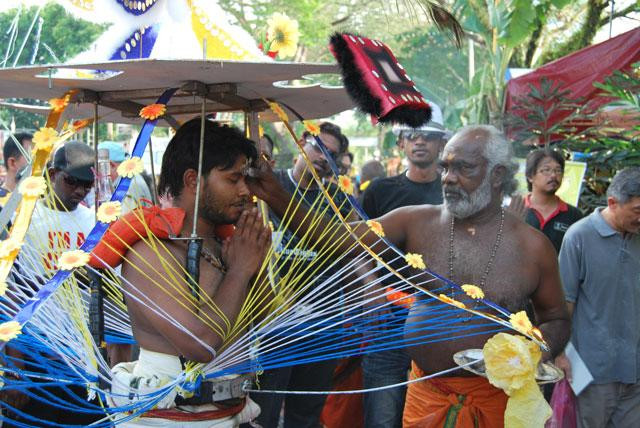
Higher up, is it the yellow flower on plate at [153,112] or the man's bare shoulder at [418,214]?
the yellow flower on plate at [153,112]

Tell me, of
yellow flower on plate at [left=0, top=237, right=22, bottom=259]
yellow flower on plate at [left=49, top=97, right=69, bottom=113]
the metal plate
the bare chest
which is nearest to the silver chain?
the bare chest

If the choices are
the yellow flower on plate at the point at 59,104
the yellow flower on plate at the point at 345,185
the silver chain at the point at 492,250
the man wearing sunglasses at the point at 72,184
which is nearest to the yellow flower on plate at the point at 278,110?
the yellow flower on plate at the point at 345,185

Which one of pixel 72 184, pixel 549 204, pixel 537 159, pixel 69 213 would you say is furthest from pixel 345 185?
pixel 537 159

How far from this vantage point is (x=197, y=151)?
298cm

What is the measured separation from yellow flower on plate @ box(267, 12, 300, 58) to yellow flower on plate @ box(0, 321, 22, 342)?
1425mm

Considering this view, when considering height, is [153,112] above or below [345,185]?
above

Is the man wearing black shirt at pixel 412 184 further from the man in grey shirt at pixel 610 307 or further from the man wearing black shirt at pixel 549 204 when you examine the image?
the man in grey shirt at pixel 610 307

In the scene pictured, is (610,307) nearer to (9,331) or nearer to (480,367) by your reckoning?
(480,367)

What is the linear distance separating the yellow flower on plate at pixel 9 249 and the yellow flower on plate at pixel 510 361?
5.83 ft

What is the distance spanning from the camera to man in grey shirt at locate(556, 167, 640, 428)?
4973 mm

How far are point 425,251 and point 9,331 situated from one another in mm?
2135

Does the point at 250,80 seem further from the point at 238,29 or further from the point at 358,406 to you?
the point at 358,406

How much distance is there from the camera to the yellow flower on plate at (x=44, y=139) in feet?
9.25

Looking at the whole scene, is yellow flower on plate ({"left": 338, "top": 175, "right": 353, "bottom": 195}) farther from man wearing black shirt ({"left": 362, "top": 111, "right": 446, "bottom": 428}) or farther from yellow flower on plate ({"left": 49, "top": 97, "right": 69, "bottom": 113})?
man wearing black shirt ({"left": 362, "top": 111, "right": 446, "bottom": 428})
